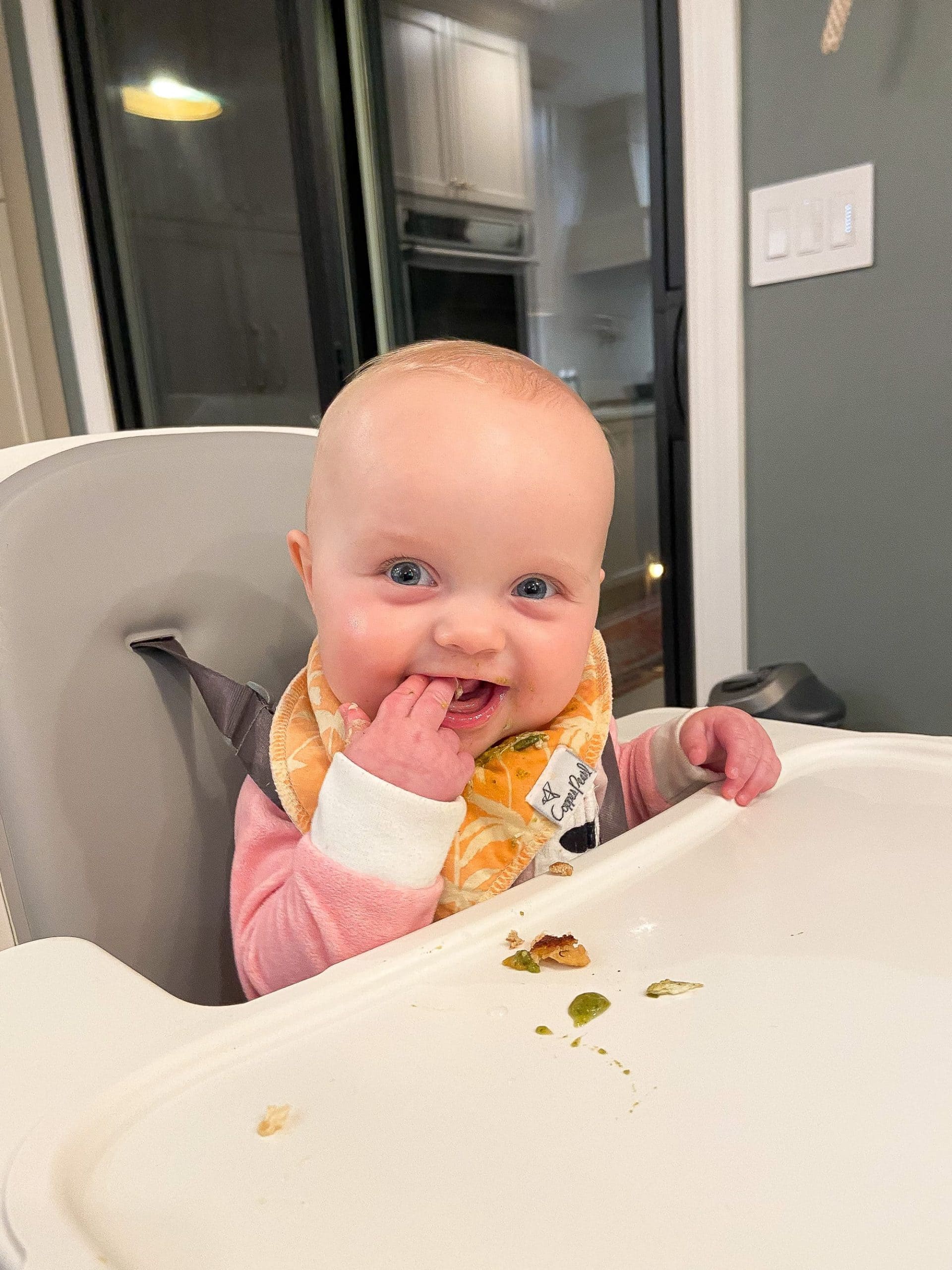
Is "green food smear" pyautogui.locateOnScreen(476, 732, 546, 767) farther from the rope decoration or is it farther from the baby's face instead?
the rope decoration

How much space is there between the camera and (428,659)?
1.86ft

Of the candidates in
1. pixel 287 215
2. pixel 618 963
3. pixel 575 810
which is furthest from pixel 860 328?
pixel 287 215

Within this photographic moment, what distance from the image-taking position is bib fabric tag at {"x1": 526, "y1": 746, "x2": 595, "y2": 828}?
654 mm

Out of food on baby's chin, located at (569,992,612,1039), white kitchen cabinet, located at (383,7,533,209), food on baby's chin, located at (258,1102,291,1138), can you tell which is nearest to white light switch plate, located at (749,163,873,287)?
white kitchen cabinet, located at (383,7,533,209)

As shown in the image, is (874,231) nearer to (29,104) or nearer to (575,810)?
(575,810)

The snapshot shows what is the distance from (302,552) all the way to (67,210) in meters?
2.42

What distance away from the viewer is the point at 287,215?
7.81 ft

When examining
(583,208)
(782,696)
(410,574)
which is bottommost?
(782,696)

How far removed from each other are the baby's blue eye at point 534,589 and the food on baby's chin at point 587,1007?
0.24 metres

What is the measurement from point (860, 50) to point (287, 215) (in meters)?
1.51

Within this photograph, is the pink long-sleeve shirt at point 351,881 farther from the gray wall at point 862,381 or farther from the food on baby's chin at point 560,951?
the gray wall at point 862,381

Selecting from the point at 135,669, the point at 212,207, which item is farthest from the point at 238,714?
the point at 212,207

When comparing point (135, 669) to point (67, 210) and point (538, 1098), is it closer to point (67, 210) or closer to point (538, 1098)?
point (538, 1098)

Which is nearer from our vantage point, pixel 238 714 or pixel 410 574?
pixel 410 574
